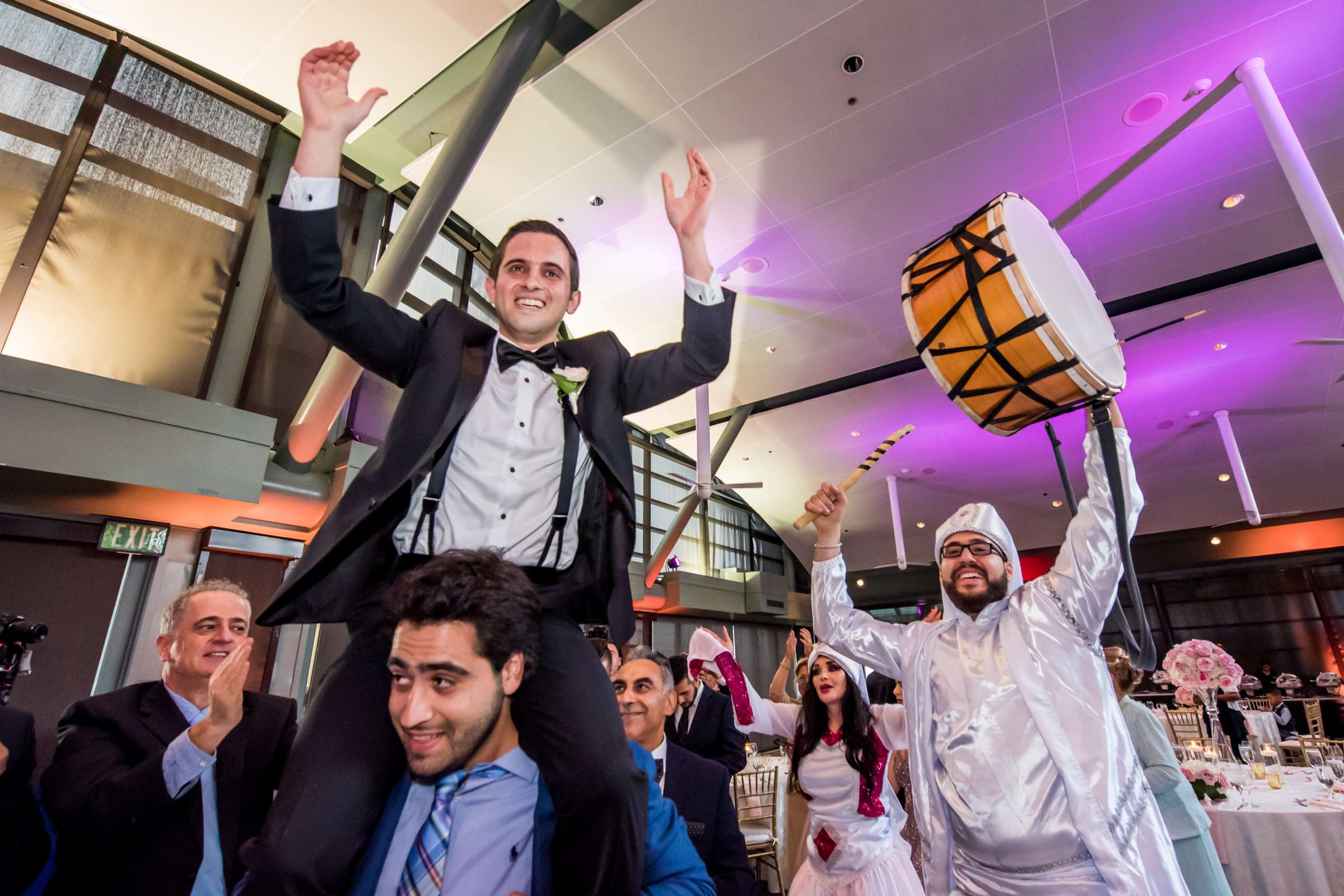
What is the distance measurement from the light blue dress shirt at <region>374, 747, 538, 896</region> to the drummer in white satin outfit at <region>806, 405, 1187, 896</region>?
1.53 metres

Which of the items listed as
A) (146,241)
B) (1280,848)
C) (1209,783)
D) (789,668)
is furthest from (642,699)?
(146,241)

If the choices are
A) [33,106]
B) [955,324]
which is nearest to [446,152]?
[33,106]

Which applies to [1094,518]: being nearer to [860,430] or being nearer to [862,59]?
[862,59]

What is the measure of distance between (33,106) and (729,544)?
12878 millimetres

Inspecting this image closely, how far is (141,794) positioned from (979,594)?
2808 mm

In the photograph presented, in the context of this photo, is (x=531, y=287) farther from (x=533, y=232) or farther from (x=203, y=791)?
(x=203, y=791)

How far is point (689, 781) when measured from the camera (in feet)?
8.96

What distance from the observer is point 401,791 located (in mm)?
1099

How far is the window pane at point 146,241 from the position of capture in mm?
4887

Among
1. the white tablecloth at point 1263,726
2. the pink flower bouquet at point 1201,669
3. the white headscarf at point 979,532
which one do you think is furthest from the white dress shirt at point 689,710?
the white tablecloth at point 1263,726

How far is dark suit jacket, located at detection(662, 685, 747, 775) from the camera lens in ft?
12.6

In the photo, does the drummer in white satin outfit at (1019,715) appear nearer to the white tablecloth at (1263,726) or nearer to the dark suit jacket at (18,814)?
the dark suit jacket at (18,814)

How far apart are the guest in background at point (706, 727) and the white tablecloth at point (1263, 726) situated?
15.9 ft

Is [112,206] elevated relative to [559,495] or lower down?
elevated
